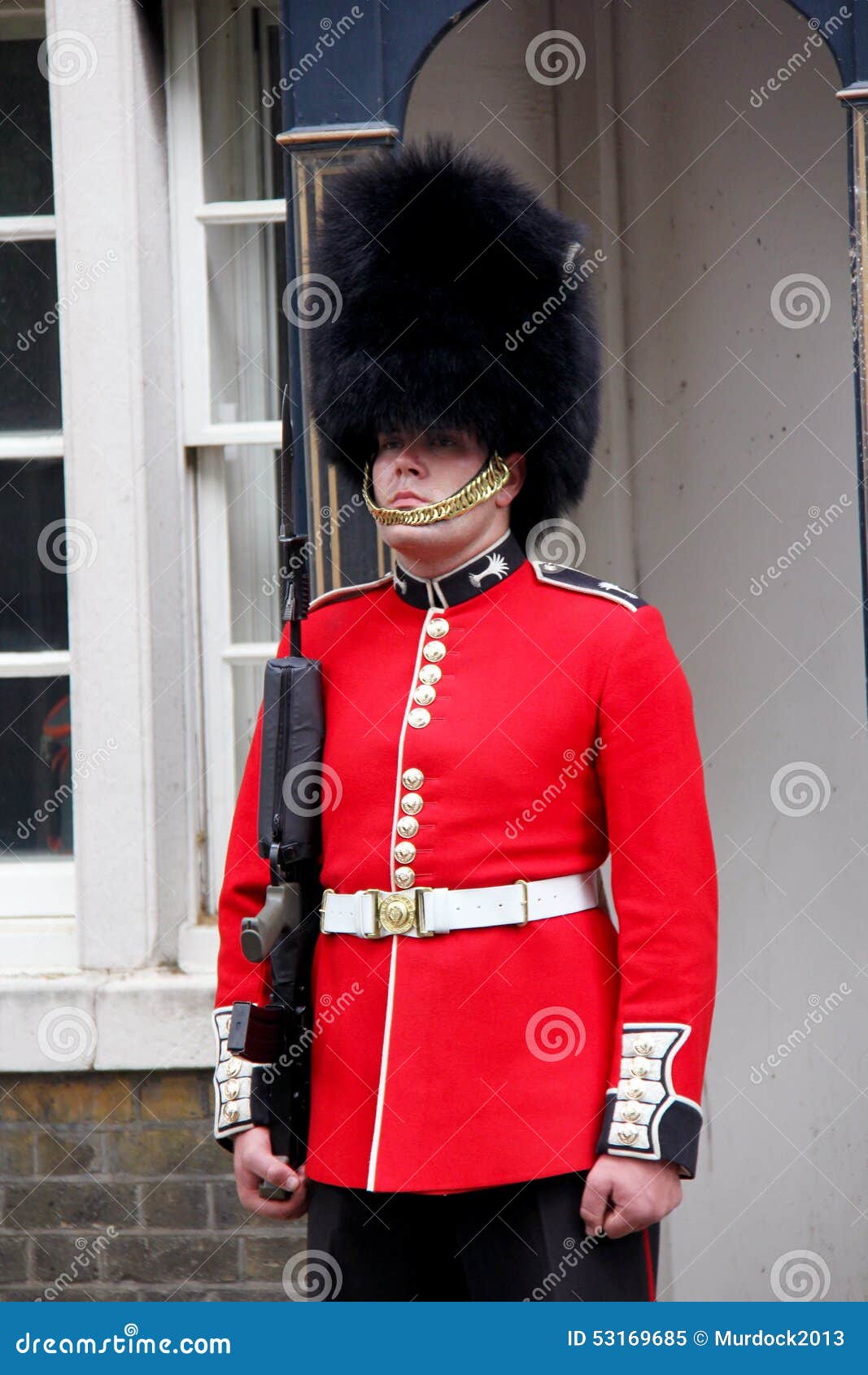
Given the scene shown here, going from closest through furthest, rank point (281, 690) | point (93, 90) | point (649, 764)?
point (649, 764)
point (281, 690)
point (93, 90)

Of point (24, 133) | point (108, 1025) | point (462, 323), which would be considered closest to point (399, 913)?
point (462, 323)

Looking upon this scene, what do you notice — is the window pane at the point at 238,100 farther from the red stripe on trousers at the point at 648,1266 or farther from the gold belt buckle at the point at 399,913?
the red stripe on trousers at the point at 648,1266

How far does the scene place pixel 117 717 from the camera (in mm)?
3432

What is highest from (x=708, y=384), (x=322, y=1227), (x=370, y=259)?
(x=370, y=259)

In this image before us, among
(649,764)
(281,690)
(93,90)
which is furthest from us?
(93,90)

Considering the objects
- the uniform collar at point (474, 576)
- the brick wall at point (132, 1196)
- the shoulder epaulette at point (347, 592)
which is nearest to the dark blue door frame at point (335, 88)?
the shoulder epaulette at point (347, 592)

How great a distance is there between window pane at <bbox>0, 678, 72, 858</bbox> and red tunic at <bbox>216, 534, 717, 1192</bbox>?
137cm

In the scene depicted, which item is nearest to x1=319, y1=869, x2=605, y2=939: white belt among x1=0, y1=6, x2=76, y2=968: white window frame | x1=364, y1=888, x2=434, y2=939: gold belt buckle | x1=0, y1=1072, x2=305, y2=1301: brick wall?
x1=364, y1=888, x2=434, y2=939: gold belt buckle

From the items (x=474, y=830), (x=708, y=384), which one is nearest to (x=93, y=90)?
(x=708, y=384)

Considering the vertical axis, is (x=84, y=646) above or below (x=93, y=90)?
below

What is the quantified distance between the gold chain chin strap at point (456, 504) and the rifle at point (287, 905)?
0.91 feet

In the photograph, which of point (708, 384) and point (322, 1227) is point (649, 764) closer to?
point (322, 1227)

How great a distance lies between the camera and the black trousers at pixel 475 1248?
218 centimetres

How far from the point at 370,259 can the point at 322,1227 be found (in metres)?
1.41
